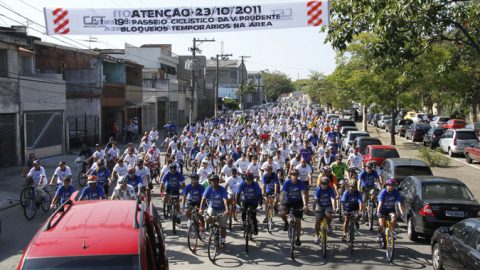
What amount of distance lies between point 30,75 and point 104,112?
11003 millimetres

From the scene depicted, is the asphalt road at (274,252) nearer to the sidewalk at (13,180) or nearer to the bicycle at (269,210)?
the bicycle at (269,210)

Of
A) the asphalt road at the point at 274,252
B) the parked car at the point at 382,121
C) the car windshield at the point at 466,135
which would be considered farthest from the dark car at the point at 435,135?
the asphalt road at the point at 274,252

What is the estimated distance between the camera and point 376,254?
10836mm

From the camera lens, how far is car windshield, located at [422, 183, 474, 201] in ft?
38.1

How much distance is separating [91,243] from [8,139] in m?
21.1

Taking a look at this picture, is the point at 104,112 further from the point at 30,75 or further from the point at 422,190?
the point at 422,190

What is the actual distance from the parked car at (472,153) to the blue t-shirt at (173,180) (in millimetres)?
18523

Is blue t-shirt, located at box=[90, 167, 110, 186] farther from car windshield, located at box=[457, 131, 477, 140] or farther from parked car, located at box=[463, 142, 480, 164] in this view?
car windshield, located at box=[457, 131, 477, 140]

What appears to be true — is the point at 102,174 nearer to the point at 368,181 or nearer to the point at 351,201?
the point at 351,201

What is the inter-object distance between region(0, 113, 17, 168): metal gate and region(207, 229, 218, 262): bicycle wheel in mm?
16537

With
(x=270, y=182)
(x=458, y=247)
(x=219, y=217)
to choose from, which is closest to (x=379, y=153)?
(x=270, y=182)

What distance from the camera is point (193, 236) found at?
11.2 m

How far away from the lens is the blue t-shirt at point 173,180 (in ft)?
42.0

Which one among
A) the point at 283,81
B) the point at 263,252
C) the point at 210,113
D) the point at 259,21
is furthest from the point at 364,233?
the point at 283,81
